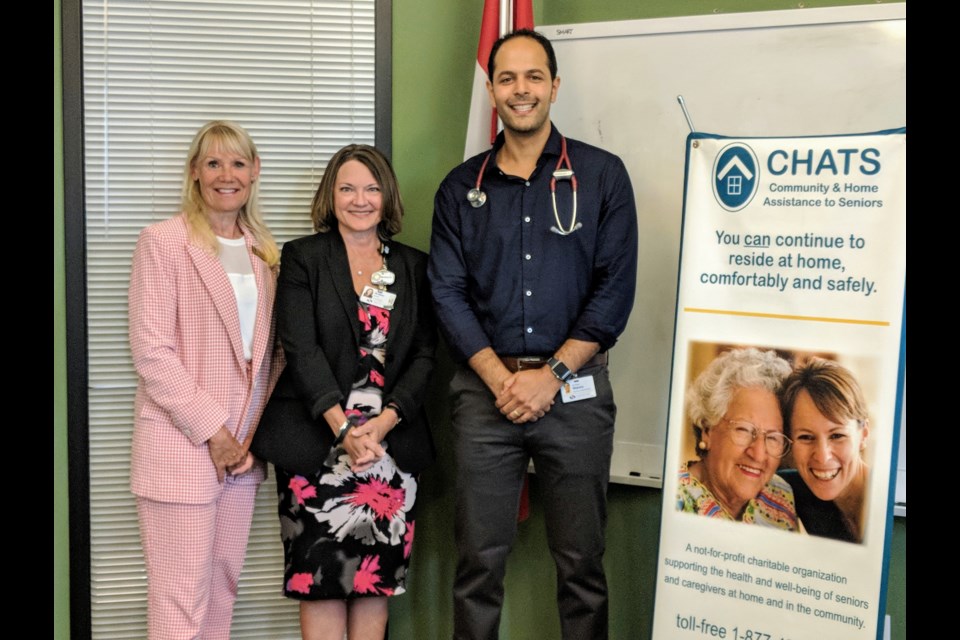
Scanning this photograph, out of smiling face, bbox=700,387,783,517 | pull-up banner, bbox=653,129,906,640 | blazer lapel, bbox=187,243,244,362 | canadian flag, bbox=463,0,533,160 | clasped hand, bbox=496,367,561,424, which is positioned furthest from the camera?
canadian flag, bbox=463,0,533,160

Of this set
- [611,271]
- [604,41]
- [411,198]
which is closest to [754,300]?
[611,271]

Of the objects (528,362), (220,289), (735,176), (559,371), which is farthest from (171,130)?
(735,176)

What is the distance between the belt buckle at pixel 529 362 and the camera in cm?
253

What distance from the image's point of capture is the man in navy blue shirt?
2.50 meters

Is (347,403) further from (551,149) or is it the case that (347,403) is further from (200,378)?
(551,149)

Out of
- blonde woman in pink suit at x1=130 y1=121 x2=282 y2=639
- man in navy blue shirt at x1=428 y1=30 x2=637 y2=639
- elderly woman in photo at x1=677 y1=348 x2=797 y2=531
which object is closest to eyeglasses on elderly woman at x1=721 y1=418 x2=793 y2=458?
elderly woman in photo at x1=677 y1=348 x2=797 y2=531

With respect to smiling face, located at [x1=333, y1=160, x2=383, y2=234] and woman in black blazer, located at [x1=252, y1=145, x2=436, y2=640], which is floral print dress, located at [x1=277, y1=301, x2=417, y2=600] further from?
smiling face, located at [x1=333, y1=160, x2=383, y2=234]

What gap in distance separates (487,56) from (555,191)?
0.66 m

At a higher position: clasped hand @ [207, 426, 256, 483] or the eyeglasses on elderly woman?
the eyeglasses on elderly woman

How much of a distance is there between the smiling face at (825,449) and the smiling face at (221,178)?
165 cm

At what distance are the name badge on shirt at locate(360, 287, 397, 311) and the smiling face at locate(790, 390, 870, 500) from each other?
1.14 m

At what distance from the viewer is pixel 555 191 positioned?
2.55 meters

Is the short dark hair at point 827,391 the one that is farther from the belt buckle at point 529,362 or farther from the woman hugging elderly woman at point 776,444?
the belt buckle at point 529,362

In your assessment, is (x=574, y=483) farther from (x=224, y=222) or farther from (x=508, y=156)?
(x=224, y=222)
